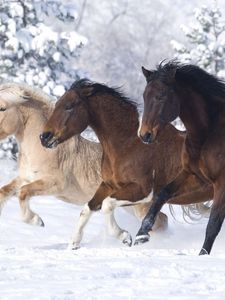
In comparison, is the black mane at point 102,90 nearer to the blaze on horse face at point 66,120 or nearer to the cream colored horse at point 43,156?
the blaze on horse face at point 66,120

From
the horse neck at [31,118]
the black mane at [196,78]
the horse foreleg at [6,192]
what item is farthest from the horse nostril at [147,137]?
the horse neck at [31,118]

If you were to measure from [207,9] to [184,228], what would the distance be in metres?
16.7

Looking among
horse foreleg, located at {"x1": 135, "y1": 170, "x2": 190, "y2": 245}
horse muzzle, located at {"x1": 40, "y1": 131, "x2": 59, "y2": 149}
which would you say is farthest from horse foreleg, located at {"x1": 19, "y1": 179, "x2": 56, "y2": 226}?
horse foreleg, located at {"x1": 135, "y1": 170, "x2": 190, "y2": 245}

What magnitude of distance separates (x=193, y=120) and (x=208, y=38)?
1996 centimetres

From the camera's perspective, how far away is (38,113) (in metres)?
11.2

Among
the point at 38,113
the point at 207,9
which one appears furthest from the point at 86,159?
the point at 207,9

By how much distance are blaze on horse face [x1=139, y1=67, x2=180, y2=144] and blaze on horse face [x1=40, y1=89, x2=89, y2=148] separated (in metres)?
1.46

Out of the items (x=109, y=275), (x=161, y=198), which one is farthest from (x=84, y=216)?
(x=109, y=275)

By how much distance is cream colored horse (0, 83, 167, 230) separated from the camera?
1083cm

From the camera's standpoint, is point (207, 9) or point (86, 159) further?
point (207, 9)

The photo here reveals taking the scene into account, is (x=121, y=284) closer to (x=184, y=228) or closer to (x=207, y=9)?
(x=184, y=228)

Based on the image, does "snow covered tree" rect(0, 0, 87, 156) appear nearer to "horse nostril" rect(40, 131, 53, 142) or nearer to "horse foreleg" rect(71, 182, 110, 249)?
"horse nostril" rect(40, 131, 53, 142)

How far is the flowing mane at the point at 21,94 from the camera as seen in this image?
11086 millimetres

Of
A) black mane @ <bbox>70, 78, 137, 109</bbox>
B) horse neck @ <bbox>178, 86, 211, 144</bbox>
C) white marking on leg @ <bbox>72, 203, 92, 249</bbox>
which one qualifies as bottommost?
white marking on leg @ <bbox>72, 203, 92, 249</bbox>
